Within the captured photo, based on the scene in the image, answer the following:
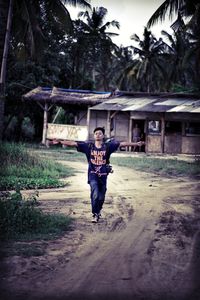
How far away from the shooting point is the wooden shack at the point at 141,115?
56.5 ft

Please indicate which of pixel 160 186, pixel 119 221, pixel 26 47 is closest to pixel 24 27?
pixel 26 47

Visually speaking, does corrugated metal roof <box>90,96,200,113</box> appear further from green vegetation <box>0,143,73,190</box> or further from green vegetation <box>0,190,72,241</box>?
green vegetation <box>0,190,72,241</box>

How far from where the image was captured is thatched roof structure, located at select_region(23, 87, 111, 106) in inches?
743

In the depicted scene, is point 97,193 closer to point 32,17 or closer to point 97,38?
point 32,17

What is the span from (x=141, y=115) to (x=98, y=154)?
519 inches

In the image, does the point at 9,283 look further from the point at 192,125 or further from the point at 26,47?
the point at 192,125

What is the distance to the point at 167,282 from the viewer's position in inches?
133

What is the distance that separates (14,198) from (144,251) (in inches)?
67.6

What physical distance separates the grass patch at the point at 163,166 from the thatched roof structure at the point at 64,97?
514cm

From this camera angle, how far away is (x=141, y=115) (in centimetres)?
1839

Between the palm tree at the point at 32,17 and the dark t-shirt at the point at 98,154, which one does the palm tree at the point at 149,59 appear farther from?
the dark t-shirt at the point at 98,154

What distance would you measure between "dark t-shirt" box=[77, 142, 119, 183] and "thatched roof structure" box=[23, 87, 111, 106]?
535 inches

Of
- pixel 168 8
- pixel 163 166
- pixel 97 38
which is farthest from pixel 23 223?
pixel 97 38

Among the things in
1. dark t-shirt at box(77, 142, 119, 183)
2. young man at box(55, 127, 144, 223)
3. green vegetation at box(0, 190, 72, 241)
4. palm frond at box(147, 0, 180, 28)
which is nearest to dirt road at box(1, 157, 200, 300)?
green vegetation at box(0, 190, 72, 241)
